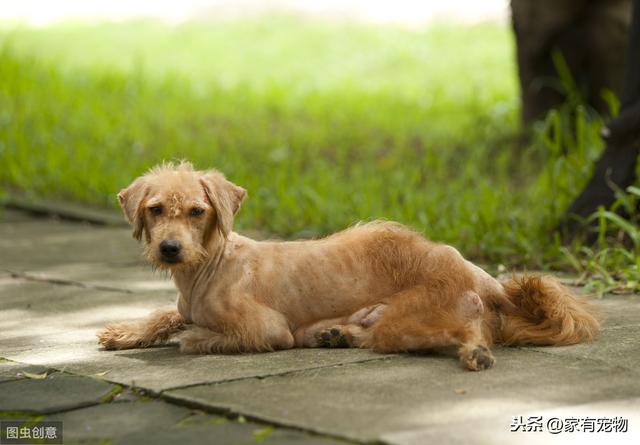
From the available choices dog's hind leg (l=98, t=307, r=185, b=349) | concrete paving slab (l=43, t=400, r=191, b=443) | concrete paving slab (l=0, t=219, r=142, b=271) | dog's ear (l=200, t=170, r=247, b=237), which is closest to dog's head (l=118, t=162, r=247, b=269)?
dog's ear (l=200, t=170, r=247, b=237)

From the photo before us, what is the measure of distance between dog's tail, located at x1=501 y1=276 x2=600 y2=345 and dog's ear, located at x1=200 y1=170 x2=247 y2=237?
1162mm

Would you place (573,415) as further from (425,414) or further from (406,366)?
(406,366)

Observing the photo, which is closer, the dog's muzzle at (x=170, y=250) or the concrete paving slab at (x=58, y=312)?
the dog's muzzle at (x=170, y=250)

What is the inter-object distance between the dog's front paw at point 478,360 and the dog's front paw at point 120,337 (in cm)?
144

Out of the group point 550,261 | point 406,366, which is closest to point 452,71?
point 550,261

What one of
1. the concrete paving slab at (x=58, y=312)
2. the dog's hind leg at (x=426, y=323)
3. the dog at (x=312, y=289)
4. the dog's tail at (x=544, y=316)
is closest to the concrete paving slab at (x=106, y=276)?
the concrete paving slab at (x=58, y=312)

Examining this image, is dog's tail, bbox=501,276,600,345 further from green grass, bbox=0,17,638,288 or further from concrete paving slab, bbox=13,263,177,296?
concrete paving slab, bbox=13,263,177,296

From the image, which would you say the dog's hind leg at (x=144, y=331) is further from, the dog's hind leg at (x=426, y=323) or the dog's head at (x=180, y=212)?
the dog's hind leg at (x=426, y=323)

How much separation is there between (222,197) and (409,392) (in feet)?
4.19

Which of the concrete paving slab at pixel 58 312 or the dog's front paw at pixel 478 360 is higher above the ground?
the dog's front paw at pixel 478 360

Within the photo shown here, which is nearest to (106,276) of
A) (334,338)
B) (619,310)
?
(334,338)

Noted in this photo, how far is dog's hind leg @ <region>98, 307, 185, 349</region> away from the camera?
4.84 meters

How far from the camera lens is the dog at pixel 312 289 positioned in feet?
15.0

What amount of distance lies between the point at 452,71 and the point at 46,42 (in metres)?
6.38
